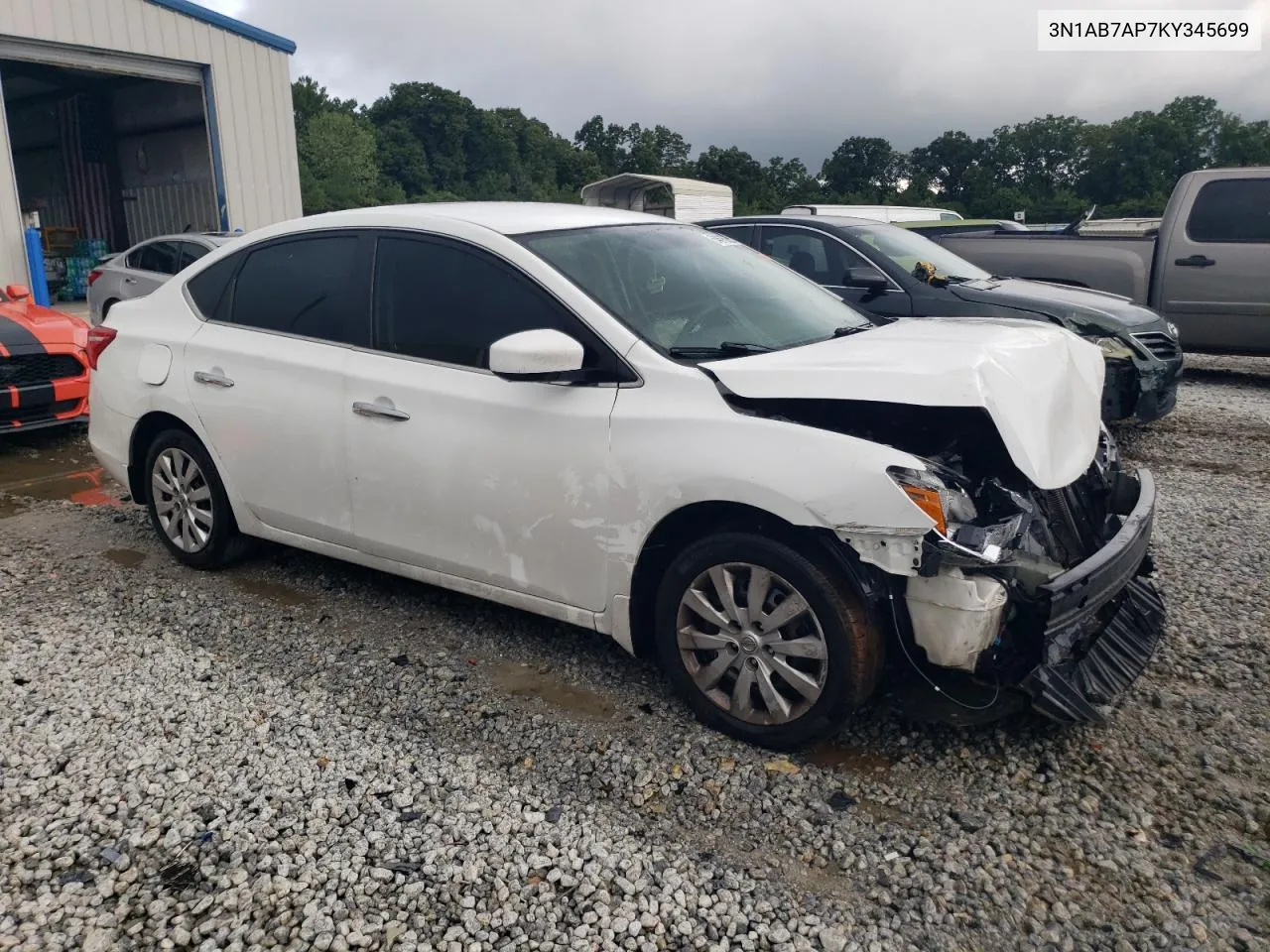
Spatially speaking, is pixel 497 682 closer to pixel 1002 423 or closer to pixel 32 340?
pixel 1002 423

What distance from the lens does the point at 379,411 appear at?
382 centimetres

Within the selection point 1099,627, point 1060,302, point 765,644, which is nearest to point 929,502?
point 765,644

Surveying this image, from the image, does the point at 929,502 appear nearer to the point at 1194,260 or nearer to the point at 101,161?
the point at 1194,260

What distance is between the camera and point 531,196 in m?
66.7

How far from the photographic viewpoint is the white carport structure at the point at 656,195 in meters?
25.3

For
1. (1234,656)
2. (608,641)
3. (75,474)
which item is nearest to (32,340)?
(75,474)

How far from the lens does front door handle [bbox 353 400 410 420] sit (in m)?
3.77

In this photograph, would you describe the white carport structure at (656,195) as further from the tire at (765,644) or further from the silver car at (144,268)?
the tire at (765,644)

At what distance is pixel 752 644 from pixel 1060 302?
5279 mm

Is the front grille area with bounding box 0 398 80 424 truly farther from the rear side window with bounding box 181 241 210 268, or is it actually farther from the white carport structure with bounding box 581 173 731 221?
the white carport structure with bounding box 581 173 731 221

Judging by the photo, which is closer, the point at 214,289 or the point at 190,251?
the point at 214,289

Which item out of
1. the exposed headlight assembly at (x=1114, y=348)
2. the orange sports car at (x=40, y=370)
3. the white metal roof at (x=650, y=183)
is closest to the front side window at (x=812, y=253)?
the exposed headlight assembly at (x=1114, y=348)

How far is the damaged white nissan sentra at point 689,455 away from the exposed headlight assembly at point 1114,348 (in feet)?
10.5

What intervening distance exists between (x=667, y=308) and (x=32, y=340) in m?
6.17
